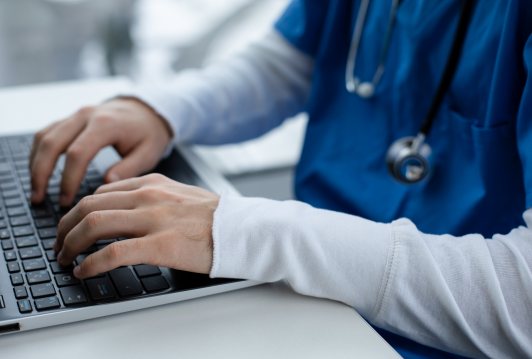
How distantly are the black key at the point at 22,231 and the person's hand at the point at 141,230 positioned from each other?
0.17 feet

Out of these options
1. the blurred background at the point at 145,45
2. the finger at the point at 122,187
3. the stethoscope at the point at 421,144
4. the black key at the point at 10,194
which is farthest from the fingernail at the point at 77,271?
the blurred background at the point at 145,45

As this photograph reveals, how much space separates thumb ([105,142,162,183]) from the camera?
618mm

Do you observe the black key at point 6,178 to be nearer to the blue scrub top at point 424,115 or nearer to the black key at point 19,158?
the black key at point 19,158

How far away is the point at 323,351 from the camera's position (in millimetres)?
403

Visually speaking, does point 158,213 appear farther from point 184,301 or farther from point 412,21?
point 412,21

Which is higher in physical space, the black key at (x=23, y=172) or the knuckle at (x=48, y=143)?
the knuckle at (x=48, y=143)

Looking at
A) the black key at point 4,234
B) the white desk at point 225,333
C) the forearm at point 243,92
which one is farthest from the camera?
the forearm at point 243,92

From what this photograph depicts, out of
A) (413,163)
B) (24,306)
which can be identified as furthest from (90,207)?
(413,163)

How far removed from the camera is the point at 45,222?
0.54m

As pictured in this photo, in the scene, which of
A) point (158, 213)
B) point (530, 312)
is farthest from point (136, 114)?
point (530, 312)

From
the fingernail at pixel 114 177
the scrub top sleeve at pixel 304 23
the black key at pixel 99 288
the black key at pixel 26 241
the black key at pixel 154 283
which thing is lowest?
the black key at pixel 154 283

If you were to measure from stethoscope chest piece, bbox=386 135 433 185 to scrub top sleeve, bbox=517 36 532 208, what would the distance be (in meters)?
0.14

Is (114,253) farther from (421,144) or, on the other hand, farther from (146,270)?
(421,144)

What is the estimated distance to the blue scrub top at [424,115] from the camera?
1.88ft
